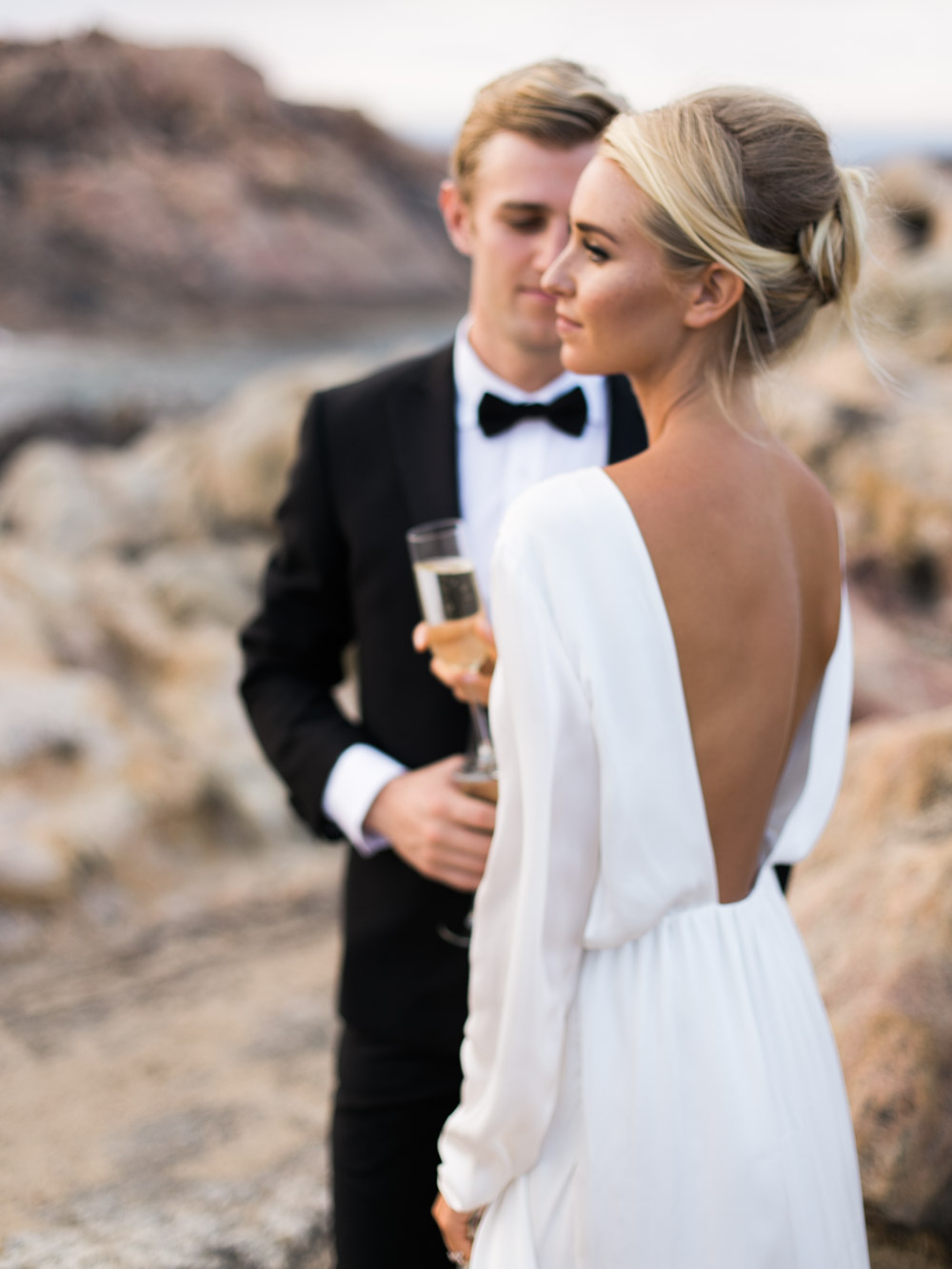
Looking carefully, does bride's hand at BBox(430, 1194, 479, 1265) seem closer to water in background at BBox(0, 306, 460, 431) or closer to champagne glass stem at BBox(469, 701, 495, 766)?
champagne glass stem at BBox(469, 701, 495, 766)

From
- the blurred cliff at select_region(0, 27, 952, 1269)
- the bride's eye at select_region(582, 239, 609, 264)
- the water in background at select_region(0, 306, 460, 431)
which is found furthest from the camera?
the water in background at select_region(0, 306, 460, 431)

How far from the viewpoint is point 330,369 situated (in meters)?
6.13

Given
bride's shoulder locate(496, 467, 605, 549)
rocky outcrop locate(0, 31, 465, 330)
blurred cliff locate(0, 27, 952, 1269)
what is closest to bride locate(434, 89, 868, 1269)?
A: bride's shoulder locate(496, 467, 605, 549)

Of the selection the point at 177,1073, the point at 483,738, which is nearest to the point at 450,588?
the point at 483,738

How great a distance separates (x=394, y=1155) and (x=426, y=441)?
1039mm

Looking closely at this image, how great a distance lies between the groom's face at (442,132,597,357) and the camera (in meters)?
1.52

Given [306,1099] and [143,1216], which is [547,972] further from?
[306,1099]

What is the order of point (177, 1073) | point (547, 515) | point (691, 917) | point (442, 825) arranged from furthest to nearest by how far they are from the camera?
1. point (177, 1073)
2. point (442, 825)
3. point (691, 917)
4. point (547, 515)

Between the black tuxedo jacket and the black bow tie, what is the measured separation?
5cm

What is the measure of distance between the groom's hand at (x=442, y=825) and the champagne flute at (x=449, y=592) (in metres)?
0.18

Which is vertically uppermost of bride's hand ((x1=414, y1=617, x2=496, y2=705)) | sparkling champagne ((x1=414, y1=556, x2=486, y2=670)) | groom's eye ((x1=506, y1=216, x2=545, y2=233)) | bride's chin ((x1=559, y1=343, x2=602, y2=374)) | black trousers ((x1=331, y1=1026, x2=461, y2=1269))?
groom's eye ((x1=506, y1=216, x2=545, y2=233))

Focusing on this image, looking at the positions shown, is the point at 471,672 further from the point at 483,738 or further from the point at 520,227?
the point at 520,227

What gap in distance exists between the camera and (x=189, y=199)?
254 inches

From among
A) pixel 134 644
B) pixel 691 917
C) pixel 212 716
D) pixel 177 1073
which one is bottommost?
pixel 177 1073
